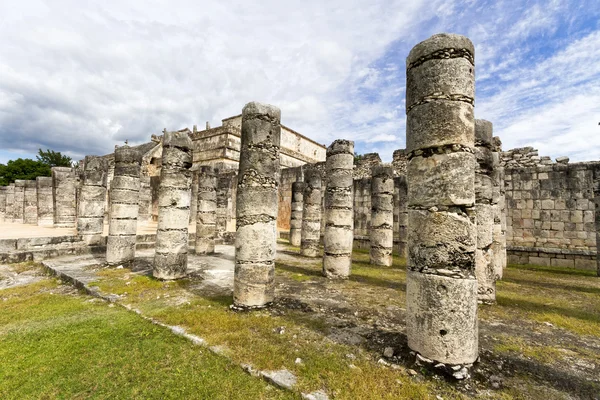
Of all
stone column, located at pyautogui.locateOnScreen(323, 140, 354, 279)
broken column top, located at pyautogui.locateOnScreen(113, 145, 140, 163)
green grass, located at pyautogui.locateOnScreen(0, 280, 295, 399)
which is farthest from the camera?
broken column top, located at pyautogui.locateOnScreen(113, 145, 140, 163)

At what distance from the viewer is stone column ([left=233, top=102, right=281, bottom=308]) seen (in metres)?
5.78

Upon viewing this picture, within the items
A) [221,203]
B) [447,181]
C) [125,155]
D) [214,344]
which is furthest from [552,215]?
[125,155]

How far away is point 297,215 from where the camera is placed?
54.0ft

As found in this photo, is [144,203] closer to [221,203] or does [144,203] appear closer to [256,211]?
[221,203]

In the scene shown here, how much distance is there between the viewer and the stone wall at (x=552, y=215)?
11.4 m

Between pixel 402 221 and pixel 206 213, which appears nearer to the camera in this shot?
pixel 206 213

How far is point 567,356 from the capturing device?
4.02 metres

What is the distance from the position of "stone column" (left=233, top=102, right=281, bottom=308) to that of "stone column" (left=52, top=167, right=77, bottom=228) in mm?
15994

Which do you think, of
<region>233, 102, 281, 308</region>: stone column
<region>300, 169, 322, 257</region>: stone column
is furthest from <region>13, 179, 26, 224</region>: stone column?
<region>233, 102, 281, 308</region>: stone column

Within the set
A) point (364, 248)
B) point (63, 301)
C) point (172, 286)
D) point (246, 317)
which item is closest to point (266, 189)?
point (246, 317)

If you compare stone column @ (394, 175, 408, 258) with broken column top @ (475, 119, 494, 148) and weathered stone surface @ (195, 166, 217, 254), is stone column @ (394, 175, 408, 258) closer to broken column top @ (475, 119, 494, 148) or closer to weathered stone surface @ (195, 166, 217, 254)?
broken column top @ (475, 119, 494, 148)

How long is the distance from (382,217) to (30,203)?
943 inches

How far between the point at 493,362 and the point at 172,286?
649 cm

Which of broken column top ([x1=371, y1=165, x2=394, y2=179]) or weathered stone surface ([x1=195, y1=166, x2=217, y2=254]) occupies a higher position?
broken column top ([x1=371, y1=165, x2=394, y2=179])
